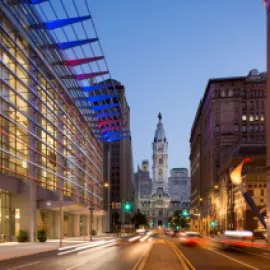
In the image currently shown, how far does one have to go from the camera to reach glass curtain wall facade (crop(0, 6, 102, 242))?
171 feet

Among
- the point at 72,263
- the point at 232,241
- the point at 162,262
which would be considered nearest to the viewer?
the point at 72,263

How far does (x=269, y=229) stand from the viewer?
65.1m

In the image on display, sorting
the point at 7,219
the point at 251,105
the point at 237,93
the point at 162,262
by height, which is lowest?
the point at 162,262

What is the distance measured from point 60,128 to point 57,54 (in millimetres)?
11288

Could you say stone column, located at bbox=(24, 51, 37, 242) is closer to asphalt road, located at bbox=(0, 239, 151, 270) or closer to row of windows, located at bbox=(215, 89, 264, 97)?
asphalt road, located at bbox=(0, 239, 151, 270)

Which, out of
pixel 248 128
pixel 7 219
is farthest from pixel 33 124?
pixel 248 128

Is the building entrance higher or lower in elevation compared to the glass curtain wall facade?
lower

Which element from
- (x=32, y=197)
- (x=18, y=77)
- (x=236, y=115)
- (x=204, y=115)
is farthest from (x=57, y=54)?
(x=204, y=115)

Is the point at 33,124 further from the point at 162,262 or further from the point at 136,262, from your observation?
the point at 162,262

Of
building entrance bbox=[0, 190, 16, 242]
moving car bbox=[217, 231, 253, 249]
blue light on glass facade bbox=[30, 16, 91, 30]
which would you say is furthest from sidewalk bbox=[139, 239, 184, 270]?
blue light on glass facade bbox=[30, 16, 91, 30]

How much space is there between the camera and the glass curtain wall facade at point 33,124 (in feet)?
171

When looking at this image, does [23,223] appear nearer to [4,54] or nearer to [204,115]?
[4,54]

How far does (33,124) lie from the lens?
2311 inches

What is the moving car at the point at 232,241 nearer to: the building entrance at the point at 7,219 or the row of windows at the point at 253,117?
the building entrance at the point at 7,219
